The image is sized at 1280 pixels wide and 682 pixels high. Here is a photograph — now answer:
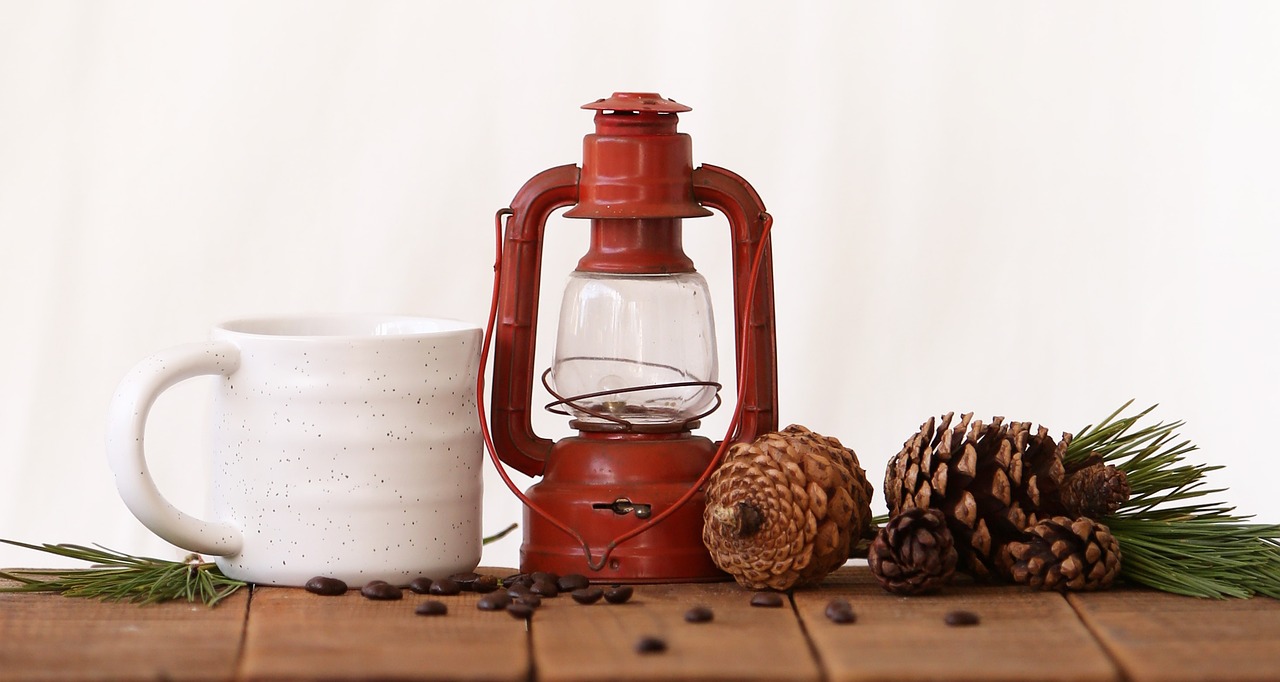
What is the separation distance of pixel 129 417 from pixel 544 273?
0.80 meters

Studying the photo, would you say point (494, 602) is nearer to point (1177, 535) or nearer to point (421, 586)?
point (421, 586)

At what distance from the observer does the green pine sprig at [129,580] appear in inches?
41.8

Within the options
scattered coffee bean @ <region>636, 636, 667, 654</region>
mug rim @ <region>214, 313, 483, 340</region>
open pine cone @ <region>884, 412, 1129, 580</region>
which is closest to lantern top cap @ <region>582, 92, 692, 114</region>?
mug rim @ <region>214, 313, 483, 340</region>

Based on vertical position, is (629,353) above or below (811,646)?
above

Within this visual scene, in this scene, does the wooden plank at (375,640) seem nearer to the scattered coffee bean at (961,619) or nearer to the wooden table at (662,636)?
the wooden table at (662,636)

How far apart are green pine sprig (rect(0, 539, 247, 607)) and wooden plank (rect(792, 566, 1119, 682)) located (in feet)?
1.32

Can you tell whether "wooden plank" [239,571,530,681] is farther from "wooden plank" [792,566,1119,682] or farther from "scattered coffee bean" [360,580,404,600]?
"wooden plank" [792,566,1119,682]

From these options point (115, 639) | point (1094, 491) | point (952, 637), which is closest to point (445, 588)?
point (115, 639)

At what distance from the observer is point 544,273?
1818 millimetres

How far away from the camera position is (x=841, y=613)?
0.98 m

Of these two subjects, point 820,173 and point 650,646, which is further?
point 820,173

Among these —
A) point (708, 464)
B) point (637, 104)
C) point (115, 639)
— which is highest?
point (637, 104)

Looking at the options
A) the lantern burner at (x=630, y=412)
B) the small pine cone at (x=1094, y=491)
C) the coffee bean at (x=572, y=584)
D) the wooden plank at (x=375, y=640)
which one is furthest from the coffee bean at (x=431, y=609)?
the small pine cone at (x=1094, y=491)

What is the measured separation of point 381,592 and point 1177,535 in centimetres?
56
